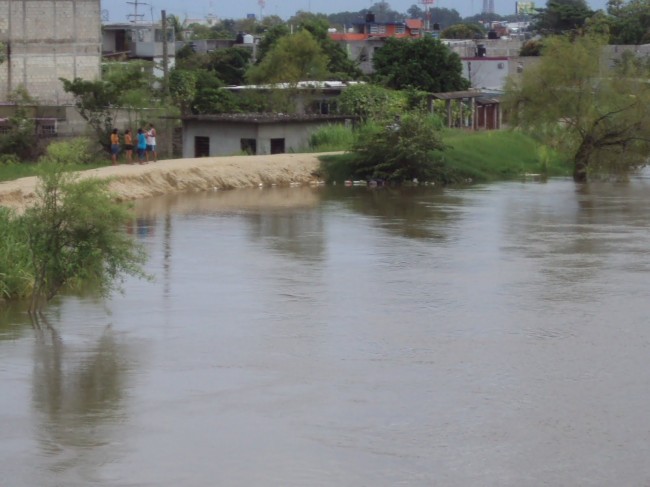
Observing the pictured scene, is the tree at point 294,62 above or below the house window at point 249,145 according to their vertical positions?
above

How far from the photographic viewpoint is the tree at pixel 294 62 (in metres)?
53.5

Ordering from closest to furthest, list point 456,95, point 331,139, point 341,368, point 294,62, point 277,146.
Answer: point 341,368, point 331,139, point 277,146, point 456,95, point 294,62

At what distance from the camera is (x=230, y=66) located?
68875 millimetres

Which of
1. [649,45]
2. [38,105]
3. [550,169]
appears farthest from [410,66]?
[649,45]

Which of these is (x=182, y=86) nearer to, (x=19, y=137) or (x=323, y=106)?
(x=323, y=106)

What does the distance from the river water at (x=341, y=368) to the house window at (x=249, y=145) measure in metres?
15.7

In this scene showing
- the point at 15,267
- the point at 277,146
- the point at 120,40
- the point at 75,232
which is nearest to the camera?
the point at 75,232

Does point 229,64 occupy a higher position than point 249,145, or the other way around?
point 229,64

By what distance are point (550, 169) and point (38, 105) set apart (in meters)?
17.8

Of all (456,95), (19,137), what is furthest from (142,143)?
(456,95)

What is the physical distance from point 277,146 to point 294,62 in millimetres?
12678

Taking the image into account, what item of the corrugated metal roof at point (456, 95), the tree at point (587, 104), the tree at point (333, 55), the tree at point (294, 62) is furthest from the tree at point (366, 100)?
the tree at point (333, 55)

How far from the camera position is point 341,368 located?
48.4 ft

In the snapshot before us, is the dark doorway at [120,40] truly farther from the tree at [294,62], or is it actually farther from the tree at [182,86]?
the tree at [294,62]
